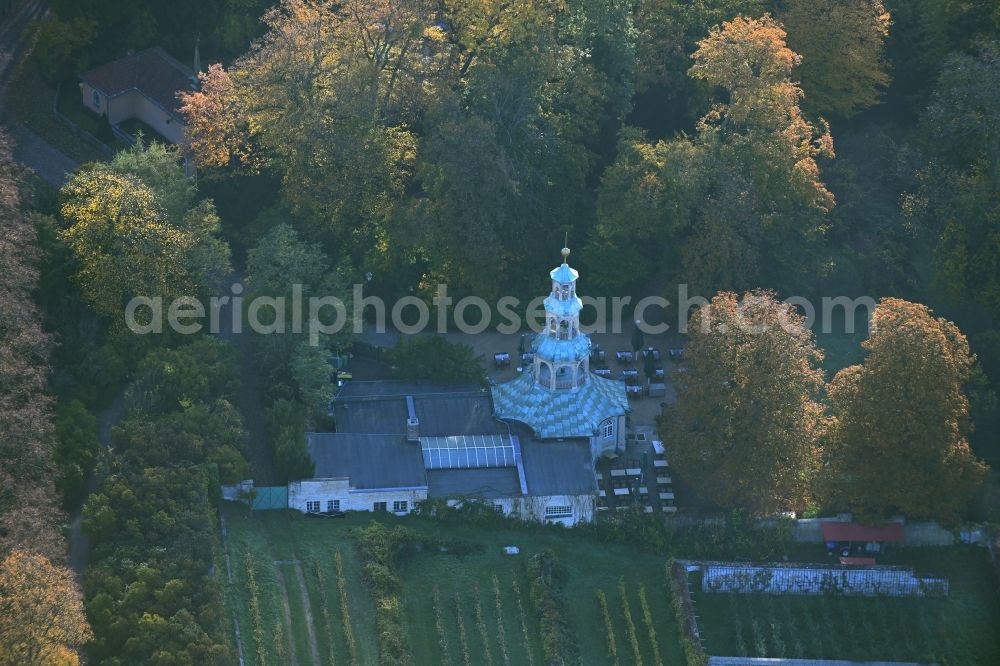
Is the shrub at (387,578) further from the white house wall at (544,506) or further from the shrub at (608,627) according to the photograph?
the shrub at (608,627)

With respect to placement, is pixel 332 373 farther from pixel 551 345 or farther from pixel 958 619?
pixel 958 619

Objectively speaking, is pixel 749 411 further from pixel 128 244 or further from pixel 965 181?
pixel 128 244

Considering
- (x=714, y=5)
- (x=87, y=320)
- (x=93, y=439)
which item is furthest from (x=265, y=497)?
(x=714, y=5)

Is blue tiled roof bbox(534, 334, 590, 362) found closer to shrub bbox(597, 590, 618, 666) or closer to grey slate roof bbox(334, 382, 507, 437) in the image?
grey slate roof bbox(334, 382, 507, 437)

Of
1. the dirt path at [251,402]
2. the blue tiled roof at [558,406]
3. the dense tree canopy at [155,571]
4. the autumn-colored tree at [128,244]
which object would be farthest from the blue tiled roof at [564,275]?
the dense tree canopy at [155,571]

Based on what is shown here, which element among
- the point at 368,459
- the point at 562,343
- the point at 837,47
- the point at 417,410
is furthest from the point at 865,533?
the point at 837,47

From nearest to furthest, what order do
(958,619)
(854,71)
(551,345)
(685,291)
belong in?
(958,619) < (551,345) < (685,291) < (854,71)

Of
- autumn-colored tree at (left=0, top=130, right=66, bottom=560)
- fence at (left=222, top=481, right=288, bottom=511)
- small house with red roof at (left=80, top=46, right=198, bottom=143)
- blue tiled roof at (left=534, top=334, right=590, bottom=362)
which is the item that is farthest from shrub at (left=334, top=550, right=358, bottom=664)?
small house with red roof at (left=80, top=46, right=198, bottom=143)
